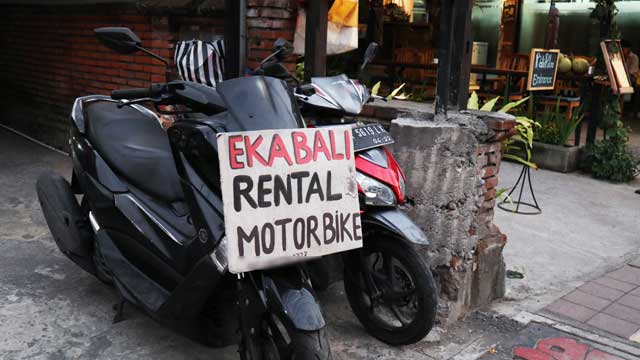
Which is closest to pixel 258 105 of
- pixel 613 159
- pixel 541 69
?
pixel 541 69

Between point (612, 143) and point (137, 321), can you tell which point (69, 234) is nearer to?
point (137, 321)

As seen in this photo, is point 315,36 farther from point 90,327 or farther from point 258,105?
point 90,327

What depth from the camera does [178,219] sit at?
2.96 meters

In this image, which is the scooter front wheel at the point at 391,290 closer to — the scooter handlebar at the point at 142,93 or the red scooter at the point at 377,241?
the red scooter at the point at 377,241

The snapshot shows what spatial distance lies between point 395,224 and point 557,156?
18.2 feet

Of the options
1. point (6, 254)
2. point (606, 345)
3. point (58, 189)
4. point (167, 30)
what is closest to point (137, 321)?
point (58, 189)

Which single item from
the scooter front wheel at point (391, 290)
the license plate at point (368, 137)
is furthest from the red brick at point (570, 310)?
the license plate at point (368, 137)

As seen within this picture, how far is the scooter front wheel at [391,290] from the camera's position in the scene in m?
3.07

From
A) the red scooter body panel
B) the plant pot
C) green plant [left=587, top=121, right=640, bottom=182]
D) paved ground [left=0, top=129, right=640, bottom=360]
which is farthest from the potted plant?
the red scooter body panel

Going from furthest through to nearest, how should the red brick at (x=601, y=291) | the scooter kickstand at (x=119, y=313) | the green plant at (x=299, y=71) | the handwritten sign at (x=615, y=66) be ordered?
the handwritten sign at (x=615, y=66), the green plant at (x=299, y=71), the red brick at (x=601, y=291), the scooter kickstand at (x=119, y=313)

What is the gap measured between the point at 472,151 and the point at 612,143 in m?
4.91

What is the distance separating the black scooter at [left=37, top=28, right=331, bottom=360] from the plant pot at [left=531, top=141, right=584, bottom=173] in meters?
5.79

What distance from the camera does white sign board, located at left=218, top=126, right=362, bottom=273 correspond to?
2371mm

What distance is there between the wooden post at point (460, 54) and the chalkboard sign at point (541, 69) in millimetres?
2818
